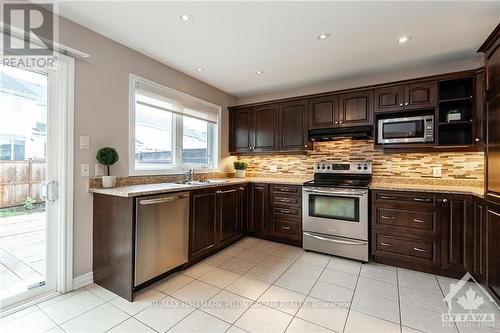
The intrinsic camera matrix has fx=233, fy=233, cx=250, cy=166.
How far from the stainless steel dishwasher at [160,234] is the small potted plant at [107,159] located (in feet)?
1.75

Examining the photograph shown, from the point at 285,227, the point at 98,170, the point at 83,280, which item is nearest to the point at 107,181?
the point at 98,170

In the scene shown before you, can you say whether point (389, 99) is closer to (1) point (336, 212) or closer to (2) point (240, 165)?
(1) point (336, 212)

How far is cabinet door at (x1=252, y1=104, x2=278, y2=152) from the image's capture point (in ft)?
13.0

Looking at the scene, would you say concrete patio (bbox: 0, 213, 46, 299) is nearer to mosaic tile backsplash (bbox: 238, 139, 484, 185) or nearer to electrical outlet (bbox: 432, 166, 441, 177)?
mosaic tile backsplash (bbox: 238, 139, 484, 185)

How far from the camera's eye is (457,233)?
2.49 m

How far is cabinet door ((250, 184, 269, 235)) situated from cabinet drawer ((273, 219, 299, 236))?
0.18m

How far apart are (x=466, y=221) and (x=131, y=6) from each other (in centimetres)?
383

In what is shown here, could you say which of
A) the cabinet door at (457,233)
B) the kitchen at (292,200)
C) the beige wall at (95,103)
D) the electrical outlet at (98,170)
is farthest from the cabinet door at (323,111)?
the electrical outlet at (98,170)

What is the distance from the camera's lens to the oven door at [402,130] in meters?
2.89

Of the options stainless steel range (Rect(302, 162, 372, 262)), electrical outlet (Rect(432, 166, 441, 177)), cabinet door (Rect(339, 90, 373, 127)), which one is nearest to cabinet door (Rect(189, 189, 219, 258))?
stainless steel range (Rect(302, 162, 372, 262))

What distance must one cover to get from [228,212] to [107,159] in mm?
1663

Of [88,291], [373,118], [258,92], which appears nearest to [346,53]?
[373,118]

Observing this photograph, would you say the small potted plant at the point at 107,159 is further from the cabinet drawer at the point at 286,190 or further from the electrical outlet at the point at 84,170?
the cabinet drawer at the point at 286,190

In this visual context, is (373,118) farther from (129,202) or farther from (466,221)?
(129,202)
